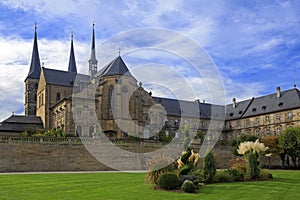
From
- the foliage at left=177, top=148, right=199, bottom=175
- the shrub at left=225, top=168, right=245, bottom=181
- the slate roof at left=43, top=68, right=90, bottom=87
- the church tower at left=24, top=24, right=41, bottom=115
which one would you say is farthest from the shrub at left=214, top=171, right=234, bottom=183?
the church tower at left=24, top=24, right=41, bottom=115

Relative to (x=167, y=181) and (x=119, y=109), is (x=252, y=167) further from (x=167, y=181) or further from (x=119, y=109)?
(x=119, y=109)

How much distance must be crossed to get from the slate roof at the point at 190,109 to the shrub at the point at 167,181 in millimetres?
53387

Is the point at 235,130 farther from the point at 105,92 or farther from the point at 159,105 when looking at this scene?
the point at 105,92

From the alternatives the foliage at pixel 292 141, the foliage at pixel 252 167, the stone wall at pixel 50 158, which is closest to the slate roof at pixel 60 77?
the stone wall at pixel 50 158

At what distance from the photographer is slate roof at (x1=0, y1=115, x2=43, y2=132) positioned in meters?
52.8

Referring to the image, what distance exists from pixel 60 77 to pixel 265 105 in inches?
1515

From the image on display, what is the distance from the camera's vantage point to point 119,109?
54.2 meters

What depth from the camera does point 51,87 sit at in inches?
2427

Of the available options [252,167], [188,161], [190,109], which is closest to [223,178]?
[188,161]

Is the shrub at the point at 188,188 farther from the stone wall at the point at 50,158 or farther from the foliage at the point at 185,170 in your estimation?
the stone wall at the point at 50,158

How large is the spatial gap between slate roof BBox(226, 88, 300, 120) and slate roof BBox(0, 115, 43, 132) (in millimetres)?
38802

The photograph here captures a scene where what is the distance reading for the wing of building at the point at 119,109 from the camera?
5300 centimetres

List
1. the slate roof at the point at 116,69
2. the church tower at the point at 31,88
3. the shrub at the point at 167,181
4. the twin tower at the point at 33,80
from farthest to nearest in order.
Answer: the church tower at the point at 31,88
the twin tower at the point at 33,80
the slate roof at the point at 116,69
the shrub at the point at 167,181

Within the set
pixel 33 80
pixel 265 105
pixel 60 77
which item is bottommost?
pixel 265 105
